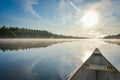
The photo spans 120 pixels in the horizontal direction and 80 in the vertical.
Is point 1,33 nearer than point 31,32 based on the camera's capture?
Yes

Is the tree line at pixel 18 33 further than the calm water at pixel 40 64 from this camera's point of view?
Yes

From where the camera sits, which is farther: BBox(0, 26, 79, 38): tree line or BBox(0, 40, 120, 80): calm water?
BBox(0, 26, 79, 38): tree line

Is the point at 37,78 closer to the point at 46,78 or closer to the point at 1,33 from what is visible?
the point at 46,78

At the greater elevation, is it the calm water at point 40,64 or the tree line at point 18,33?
the tree line at point 18,33

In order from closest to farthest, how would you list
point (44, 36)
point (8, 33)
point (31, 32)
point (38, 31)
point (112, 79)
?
point (112, 79) → point (8, 33) → point (31, 32) → point (38, 31) → point (44, 36)

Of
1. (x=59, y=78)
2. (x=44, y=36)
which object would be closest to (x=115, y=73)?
(x=59, y=78)

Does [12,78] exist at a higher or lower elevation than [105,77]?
lower

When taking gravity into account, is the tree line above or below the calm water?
above

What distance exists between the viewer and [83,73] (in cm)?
749

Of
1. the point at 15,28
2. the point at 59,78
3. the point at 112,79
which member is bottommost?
the point at 59,78

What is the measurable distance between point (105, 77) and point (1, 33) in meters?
110

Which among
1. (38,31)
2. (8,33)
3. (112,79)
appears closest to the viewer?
(112,79)

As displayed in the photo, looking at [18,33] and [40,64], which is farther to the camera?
[18,33]

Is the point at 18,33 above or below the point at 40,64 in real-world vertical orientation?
above
